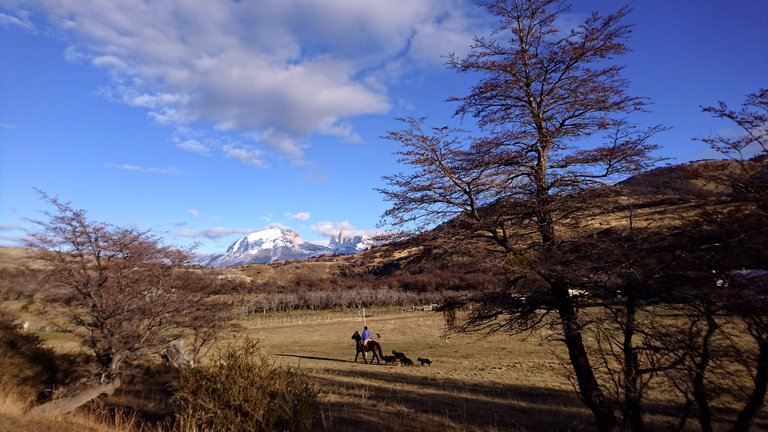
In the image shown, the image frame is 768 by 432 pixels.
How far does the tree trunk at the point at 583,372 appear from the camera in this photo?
24.1ft

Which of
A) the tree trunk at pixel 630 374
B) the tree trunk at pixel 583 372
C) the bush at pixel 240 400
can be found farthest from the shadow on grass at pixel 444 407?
the tree trunk at pixel 630 374

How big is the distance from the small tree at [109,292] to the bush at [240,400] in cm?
692

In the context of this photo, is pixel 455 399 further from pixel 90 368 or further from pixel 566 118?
pixel 90 368

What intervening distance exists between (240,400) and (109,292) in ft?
28.5

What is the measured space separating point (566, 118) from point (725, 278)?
459cm

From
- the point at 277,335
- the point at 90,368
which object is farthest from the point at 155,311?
A: the point at 277,335

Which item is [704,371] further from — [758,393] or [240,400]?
[240,400]

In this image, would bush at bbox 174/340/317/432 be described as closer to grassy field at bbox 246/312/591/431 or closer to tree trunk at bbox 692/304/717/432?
grassy field at bbox 246/312/591/431

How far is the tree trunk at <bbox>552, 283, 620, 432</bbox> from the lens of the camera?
7344 millimetres

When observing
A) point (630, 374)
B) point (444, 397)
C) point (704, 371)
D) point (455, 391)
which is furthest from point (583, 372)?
point (455, 391)

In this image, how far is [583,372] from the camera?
→ 7855 millimetres

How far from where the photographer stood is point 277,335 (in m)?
46.5

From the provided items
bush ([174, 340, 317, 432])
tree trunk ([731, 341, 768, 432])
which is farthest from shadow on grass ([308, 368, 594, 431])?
tree trunk ([731, 341, 768, 432])

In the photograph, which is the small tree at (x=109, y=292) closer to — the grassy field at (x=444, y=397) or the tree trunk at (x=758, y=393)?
the grassy field at (x=444, y=397)
